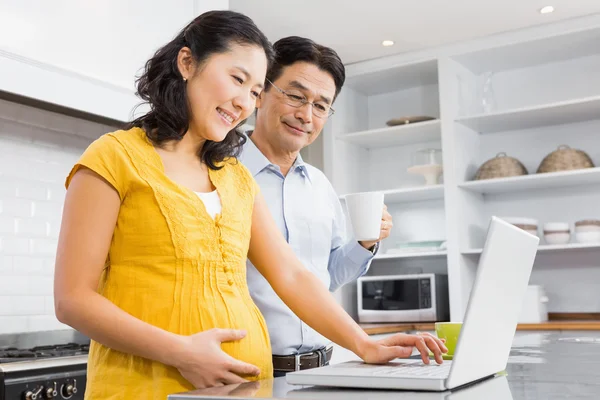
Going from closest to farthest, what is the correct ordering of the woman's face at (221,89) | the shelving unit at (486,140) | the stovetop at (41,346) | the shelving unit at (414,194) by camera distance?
the woman's face at (221,89) → the stovetop at (41,346) → the shelving unit at (486,140) → the shelving unit at (414,194)

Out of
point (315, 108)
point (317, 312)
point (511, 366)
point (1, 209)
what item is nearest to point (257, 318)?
point (317, 312)

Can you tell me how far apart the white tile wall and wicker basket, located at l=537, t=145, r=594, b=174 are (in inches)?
99.1

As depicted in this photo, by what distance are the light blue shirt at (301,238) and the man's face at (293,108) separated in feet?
0.21

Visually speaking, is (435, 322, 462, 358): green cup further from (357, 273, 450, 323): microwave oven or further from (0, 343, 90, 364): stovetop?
(357, 273, 450, 323): microwave oven

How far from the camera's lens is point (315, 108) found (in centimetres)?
186

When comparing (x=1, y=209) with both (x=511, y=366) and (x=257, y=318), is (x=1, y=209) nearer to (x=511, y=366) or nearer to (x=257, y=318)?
(x=257, y=318)

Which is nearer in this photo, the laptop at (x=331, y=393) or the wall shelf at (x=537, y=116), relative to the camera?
the laptop at (x=331, y=393)

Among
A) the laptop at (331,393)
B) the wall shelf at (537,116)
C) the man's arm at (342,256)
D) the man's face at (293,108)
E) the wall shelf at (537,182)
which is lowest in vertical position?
the laptop at (331,393)

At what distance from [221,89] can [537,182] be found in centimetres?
313

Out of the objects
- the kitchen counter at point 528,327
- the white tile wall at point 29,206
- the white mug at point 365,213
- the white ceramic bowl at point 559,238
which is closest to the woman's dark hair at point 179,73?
the white mug at point 365,213

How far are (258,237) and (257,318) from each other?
163 millimetres

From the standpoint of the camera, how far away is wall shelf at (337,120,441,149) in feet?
13.9

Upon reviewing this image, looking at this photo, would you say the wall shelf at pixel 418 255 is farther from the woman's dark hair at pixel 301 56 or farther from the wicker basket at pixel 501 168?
the woman's dark hair at pixel 301 56

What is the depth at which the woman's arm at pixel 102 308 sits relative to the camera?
95 cm
